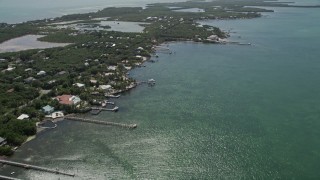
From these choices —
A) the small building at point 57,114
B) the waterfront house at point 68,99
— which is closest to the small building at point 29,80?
the waterfront house at point 68,99

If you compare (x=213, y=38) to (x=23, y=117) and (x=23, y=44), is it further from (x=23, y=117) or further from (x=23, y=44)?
(x=23, y=117)

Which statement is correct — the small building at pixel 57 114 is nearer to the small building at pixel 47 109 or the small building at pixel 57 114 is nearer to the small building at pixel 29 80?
the small building at pixel 47 109

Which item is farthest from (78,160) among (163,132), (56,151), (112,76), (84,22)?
(84,22)

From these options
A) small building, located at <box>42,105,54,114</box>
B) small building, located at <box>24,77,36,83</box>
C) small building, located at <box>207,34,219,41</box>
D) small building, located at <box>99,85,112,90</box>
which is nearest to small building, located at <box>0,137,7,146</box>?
small building, located at <box>42,105,54,114</box>

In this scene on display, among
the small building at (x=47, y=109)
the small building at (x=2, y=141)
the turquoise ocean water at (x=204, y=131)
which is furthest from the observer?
the small building at (x=47, y=109)

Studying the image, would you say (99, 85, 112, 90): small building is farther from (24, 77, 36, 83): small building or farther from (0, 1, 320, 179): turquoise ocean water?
(24, 77, 36, 83): small building

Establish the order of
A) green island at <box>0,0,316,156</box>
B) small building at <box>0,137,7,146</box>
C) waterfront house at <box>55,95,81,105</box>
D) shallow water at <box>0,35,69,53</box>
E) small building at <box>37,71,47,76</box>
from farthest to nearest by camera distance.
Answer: shallow water at <box>0,35,69,53</box> < small building at <box>37,71,47,76</box> < waterfront house at <box>55,95,81,105</box> < green island at <box>0,0,316,156</box> < small building at <box>0,137,7,146</box>

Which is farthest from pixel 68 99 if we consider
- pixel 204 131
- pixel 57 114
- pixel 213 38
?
pixel 213 38

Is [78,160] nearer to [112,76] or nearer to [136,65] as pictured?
[112,76]

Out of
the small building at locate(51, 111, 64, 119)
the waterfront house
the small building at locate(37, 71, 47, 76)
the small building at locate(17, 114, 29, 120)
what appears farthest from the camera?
the small building at locate(37, 71, 47, 76)
